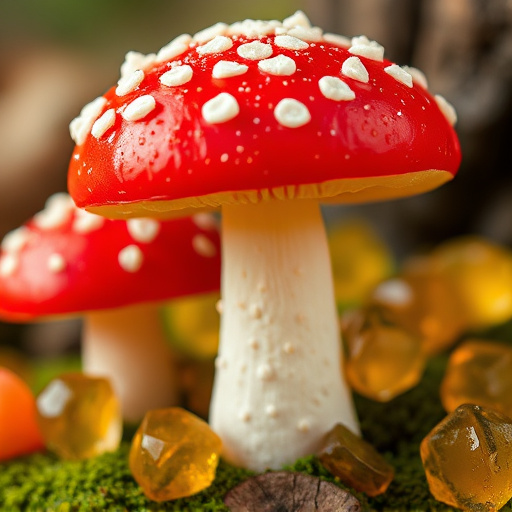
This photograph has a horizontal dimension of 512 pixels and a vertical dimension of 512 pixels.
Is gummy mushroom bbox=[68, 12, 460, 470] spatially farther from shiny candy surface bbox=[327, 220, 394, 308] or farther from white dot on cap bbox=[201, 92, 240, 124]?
shiny candy surface bbox=[327, 220, 394, 308]

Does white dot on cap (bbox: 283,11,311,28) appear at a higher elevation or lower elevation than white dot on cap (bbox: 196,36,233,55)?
higher

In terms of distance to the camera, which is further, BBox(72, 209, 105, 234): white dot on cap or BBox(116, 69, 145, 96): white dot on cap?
BBox(72, 209, 105, 234): white dot on cap

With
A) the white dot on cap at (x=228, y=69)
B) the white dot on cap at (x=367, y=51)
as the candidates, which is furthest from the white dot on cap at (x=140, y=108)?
the white dot on cap at (x=367, y=51)

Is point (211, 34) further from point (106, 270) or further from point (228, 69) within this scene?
point (106, 270)

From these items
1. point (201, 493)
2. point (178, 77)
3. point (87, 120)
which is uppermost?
point (178, 77)

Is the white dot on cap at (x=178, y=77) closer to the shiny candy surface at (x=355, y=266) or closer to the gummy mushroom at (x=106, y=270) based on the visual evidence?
the gummy mushroom at (x=106, y=270)

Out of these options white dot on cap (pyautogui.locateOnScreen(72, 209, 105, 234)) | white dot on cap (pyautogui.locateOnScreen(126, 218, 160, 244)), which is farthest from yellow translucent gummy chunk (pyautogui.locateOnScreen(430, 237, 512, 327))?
white dot on cap (pyautogui.locateOnScreen(72, 209, 105, 234))

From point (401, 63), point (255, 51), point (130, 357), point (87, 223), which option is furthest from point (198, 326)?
point (401, 63)
